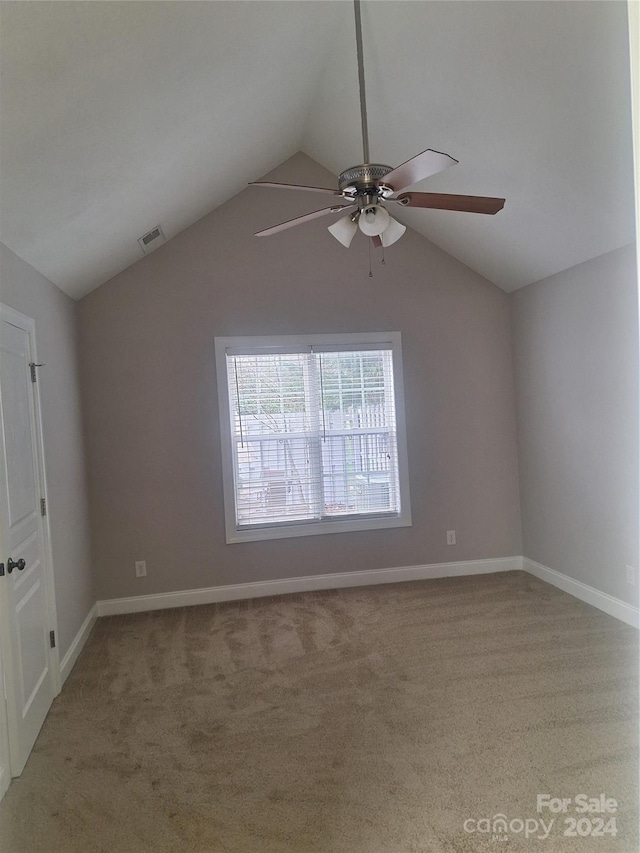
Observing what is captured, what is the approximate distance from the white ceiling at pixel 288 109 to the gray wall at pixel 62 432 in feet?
0.60

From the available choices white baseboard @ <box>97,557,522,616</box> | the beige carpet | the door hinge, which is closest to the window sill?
white baseboard @ <box>97,557,522,616</box>

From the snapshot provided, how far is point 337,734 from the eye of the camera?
2.53 m

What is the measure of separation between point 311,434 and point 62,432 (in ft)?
6.19

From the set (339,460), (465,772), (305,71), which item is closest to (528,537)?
(339,460)

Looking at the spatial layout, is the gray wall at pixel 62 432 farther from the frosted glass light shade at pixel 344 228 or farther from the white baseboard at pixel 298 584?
the frosted glass light shade at pixel 344 228

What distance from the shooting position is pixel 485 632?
11.6 ft

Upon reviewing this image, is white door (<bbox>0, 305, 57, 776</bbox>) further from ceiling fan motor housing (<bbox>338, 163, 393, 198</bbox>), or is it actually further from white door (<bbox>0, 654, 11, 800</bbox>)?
ceiling fan motor housing (<bbox>338, 163, 393, 198</bbox>)

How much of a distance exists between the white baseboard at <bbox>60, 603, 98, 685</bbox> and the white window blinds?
4.22 feet

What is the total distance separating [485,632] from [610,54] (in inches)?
126

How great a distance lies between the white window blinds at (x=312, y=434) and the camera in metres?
4.42

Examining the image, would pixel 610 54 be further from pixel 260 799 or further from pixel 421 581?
pixel 421 581

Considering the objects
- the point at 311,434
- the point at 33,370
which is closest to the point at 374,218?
the point at 33,370

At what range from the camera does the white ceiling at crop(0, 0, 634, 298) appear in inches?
79.7

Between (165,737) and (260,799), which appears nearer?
(260,799)
